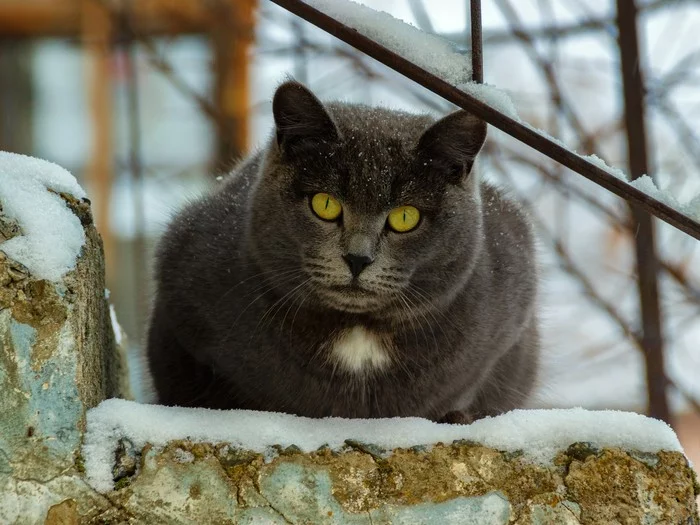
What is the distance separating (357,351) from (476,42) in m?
0.67

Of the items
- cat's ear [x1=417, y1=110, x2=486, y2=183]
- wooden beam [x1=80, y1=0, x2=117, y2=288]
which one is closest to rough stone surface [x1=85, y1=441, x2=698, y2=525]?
cat's ear [x1=417, y1=110, x2=486, y2=183]

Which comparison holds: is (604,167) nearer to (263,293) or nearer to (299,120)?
(299,120)

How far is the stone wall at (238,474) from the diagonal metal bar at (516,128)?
1.31 ft

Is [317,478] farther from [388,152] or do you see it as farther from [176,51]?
[176,51]

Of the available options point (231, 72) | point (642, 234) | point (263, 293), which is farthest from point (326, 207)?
point (231, 72)

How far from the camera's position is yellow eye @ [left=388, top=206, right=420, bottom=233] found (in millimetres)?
1623

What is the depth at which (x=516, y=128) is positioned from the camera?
129 cm

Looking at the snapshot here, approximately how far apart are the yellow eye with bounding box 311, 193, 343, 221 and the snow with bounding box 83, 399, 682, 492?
368 mm

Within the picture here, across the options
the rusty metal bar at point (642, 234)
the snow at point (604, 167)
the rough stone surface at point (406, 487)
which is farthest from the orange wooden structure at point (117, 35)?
the snow at point (604, 167)

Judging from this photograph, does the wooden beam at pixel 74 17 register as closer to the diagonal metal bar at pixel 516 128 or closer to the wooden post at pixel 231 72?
the wooden post at pixel 231 72

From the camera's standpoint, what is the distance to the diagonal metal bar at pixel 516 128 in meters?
1.26

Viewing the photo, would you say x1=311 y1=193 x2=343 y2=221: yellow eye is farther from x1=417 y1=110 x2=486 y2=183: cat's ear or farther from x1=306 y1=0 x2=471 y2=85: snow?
x1=306 y1=0 x2=471 y2=85: snow

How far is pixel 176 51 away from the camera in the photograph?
14.2 ft

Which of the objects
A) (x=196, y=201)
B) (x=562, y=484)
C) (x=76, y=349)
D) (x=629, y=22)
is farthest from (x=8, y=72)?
(x=562, y=484)
